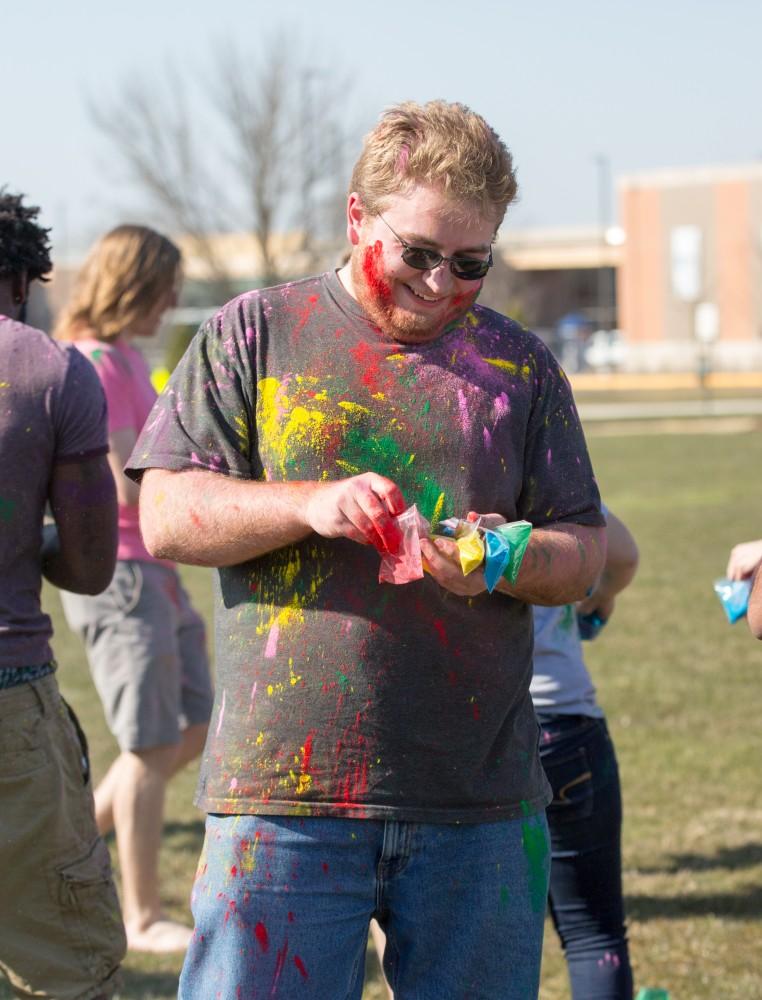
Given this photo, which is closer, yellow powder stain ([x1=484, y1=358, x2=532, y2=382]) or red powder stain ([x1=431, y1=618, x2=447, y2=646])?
red powder stain ([x1=431, y1=618, x2=447, y2=646])

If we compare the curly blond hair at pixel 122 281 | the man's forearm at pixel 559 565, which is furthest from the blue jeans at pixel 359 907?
the curly blond hair at pixel 122 281

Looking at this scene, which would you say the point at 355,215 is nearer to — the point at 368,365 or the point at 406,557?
the point at 368,365

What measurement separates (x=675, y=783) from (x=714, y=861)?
0.87 meters

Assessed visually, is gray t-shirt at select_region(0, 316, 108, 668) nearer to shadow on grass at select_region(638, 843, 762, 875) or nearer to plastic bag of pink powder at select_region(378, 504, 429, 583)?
plastic bag of pink powder at select_region(378, 504, 429, 583)

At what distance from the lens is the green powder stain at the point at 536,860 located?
238 cm

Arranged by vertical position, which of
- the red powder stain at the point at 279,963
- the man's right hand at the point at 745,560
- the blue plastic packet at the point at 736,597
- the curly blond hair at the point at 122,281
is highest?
the curly blond hair at the point at 122,281

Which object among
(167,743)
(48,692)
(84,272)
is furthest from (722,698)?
(48,692)

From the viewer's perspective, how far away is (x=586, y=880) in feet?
10.5

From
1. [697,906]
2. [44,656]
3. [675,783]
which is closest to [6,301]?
[44,656]

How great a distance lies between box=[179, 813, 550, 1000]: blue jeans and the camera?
224 centimetres

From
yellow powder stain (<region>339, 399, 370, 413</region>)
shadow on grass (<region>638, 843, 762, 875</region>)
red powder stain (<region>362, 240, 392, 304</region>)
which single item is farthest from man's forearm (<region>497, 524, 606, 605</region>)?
shadow on grass (<region>638, 843, 762, 875</region>)

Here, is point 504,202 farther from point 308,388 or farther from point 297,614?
point 297,614

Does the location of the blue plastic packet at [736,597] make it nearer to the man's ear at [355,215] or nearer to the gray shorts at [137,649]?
the man's ear at [355,215]

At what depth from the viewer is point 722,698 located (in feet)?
24.1
